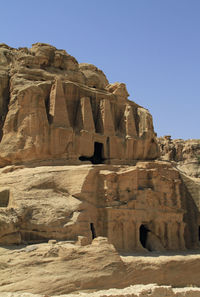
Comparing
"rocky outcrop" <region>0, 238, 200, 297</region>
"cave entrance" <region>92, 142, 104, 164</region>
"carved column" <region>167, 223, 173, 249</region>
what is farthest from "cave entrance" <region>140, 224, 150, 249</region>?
"cave entrance" <region>92, 142, 104, 164</region>

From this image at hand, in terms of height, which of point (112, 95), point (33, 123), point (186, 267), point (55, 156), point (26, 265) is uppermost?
point (112, 95)

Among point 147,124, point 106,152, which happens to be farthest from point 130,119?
point 106,152

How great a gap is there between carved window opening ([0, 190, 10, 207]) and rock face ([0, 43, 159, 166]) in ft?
11.8

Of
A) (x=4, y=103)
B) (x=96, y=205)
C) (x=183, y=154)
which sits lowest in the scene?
(x=96, y=205)

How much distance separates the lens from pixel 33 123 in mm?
27062

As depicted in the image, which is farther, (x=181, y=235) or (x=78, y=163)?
(x=181, y=235)

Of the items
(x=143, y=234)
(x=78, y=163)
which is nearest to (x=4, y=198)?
(x=78, y=163)

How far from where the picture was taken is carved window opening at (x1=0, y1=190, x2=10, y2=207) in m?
23.8

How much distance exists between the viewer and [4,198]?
2389 cm

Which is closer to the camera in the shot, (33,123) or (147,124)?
(33,123)

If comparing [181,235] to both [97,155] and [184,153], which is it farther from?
[184,153]

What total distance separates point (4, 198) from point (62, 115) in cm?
793

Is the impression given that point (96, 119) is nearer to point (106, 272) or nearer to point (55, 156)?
point (55, 156)

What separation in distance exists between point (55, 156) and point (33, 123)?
2.77 meters
